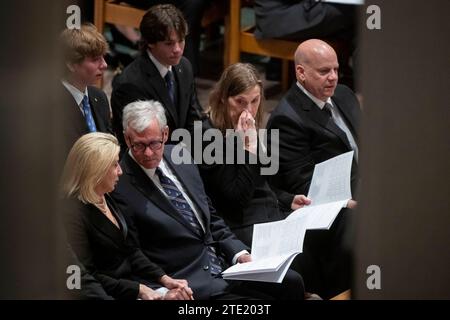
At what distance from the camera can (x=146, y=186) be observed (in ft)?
10.00

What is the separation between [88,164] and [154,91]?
776mm

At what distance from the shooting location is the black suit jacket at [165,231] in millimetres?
3021


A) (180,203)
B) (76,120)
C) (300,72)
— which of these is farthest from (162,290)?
(300,72)

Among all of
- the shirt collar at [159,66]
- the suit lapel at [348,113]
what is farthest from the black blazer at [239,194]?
the suit lapel at [348,113]

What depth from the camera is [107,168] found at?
9.29 feet

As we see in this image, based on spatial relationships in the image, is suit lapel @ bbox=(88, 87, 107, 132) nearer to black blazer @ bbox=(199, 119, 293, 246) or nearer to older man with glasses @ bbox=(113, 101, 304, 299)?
older man with glasses @ bbox=(113, 101, 304, 299)

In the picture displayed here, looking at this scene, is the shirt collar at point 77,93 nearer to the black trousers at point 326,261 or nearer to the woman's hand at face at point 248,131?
the woman's hand at face at point 248,131

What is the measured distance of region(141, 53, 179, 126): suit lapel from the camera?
3.51 metres

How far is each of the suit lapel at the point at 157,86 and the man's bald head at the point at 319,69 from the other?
51 centimetres

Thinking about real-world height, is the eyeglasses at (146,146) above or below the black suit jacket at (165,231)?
above

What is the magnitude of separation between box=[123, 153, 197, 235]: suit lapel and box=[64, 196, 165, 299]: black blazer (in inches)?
4.7
